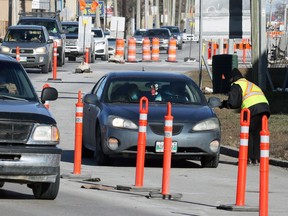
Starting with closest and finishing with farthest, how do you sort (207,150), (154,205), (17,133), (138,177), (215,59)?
(17,133), (154,205), (138,177), (207,150), (215,59)

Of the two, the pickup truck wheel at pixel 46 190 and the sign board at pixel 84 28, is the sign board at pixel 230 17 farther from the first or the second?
the pickup truck wheel at pixel 46 190

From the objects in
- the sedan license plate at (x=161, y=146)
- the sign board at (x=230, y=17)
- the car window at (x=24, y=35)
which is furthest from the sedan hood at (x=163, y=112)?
the car window at (x=24, y=35)

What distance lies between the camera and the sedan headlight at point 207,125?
50.9 feet

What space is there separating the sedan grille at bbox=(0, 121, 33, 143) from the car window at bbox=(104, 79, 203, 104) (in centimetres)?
537

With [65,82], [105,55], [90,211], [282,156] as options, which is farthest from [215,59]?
[105,55]

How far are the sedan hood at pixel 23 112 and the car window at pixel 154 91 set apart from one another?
15.7 ft

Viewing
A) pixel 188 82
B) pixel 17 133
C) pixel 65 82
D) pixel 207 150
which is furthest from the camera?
pixel 65 82

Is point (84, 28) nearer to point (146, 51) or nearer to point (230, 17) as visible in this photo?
point (146, 51)

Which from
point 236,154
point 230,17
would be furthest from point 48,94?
point 230,17

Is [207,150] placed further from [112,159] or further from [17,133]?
[17,133]

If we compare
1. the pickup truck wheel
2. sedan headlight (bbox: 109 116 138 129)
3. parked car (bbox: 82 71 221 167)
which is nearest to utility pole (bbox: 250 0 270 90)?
parked car (bbox: 82 71 221 167)

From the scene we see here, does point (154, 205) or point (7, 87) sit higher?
point (7, 87)

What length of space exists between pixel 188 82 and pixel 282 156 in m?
2.11

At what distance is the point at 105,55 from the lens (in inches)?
2191
